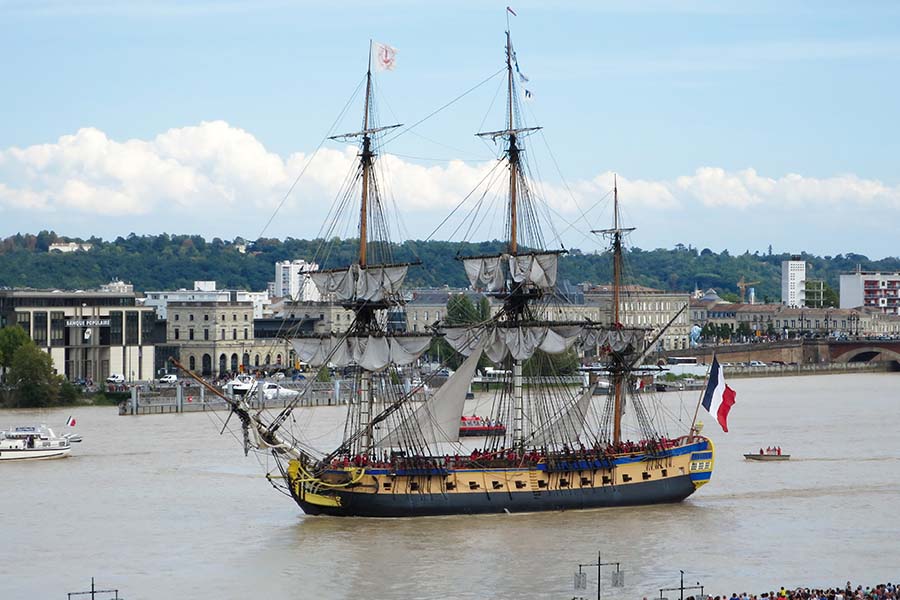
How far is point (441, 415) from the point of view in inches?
2314

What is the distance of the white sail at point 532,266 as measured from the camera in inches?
2404

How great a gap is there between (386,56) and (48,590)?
24.7 meters

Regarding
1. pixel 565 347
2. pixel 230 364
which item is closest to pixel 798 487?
pixel 565 347

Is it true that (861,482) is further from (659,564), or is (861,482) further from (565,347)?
(659,564)

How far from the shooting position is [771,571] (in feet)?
151

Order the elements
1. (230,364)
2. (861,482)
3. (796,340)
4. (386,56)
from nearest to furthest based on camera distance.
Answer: (386,56), (861,482), (230,364), (796,340)

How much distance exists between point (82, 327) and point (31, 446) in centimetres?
4603

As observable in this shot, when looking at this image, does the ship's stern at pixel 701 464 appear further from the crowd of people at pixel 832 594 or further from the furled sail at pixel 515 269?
the crowd of people at pixel 832 594

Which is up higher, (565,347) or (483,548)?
(565,347)

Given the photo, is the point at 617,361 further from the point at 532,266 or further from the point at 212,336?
the point at 212,336

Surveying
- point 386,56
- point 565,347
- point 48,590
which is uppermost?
point 386,56

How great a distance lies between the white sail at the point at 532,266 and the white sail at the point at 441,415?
13.2ft

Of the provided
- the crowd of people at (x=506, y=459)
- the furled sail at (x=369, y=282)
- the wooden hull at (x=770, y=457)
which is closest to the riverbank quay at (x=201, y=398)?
the wooden hull at (x=770, y=457)

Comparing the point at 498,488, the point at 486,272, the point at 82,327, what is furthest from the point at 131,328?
the point at 498,488
